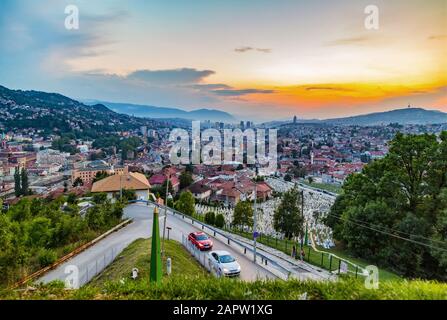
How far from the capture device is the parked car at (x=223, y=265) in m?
8.61

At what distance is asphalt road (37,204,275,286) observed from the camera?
8966 millimetres

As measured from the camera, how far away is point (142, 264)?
8383 mm

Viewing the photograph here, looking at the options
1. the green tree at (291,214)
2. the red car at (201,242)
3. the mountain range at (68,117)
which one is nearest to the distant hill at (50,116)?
the mountain range at (68,117)

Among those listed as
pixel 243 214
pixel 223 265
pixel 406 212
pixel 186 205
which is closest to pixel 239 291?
pixel 223 265

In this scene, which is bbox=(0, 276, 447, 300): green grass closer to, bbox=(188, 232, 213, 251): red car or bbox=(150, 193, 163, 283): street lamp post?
bbox=(150, 193, 163, 283): street lamp post

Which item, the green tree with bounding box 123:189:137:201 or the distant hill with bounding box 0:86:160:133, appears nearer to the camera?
the green tree with bounding box 123:189:137:201

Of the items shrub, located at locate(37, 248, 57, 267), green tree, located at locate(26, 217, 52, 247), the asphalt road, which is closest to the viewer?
the asphalt road

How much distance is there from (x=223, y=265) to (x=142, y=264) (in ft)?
6.85

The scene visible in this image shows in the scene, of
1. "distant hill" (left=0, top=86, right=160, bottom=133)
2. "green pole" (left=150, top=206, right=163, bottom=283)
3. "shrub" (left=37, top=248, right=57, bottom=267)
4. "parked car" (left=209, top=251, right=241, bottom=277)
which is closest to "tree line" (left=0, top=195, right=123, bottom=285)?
"shrub" (left=37, top=248, right=57, bottom=267)

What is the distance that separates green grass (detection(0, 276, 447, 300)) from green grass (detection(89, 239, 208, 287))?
12.5ft

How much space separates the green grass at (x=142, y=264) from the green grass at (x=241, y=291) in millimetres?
3798
